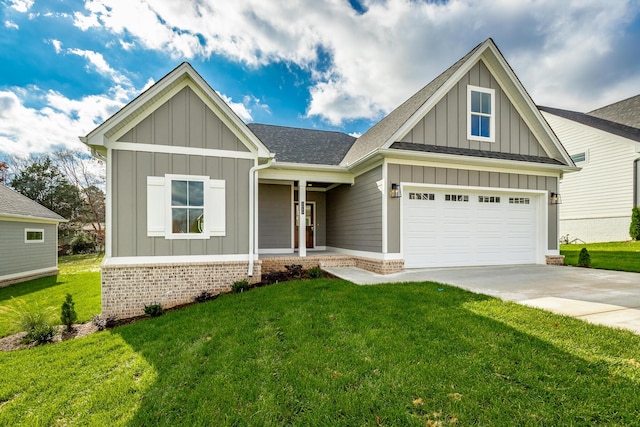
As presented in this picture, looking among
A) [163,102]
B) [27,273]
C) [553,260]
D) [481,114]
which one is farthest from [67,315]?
[553,260]

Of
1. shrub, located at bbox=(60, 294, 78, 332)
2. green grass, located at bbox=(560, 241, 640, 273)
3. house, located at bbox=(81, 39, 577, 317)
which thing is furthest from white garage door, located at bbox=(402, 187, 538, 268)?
shrub, located at bbox=(60, 294, 78, 332)

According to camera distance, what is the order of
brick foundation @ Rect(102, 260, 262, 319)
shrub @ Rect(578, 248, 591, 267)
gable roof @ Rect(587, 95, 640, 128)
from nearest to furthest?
brick foundation @ Rect(102, 260, 262, 319) < shrub @ Rect(578, 248, 591, 267) < gable roof @ Rect(587, 95, 640, 128)

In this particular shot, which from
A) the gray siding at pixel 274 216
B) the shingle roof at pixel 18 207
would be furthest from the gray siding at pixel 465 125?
the shingle roof at pixel 18 207

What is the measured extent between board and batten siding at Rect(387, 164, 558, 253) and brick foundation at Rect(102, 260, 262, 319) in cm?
414

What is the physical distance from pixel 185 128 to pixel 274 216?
4.91 metres

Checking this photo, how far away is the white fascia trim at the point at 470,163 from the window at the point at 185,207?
4.63 m

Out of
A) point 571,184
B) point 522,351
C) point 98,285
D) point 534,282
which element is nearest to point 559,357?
point 522,351

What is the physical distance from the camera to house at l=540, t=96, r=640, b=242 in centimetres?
1424

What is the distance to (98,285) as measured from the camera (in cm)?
1117

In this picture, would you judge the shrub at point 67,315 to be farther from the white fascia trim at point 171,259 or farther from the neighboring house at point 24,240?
the neighboring house at point 24,240

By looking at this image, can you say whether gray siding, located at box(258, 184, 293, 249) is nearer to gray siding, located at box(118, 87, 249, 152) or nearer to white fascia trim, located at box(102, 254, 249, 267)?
white fascia trim, located at box(102, 254, 249, 267)

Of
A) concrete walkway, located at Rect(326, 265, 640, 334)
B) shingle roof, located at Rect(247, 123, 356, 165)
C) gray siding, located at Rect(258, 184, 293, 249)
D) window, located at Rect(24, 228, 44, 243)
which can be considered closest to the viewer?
concrete walkway, located at Rect(326, 265, 640, 334)

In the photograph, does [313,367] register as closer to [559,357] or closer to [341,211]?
[559,357]

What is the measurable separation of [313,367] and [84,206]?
31841 mm
